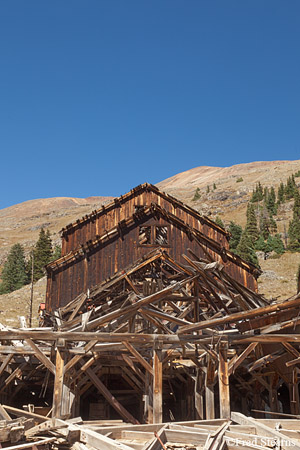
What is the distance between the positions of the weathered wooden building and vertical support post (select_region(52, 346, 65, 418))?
407 inches

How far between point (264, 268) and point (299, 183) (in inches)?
2624

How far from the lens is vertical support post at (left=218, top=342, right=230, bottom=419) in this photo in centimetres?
1328

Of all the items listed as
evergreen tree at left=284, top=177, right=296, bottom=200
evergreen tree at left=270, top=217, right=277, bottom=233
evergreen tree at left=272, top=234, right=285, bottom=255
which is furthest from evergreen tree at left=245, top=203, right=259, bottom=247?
evergreen tree at left=284, top=177, right=296, bottom=200

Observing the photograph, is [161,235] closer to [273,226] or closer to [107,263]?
[107,263]

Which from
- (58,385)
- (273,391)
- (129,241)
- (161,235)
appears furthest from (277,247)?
(58,385)

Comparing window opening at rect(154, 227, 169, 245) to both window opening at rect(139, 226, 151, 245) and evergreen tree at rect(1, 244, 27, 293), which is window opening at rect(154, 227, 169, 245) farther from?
evergreen tree at rect(1, 244, 27, 293)

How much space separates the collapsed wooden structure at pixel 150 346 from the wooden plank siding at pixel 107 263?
0.21 ft

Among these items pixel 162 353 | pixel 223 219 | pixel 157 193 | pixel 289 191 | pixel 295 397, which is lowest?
pixel 295 397

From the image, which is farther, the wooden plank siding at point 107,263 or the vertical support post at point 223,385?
the wooden plank siding at point 107,263

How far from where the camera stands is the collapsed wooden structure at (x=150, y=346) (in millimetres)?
11750

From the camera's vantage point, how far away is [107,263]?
80.0ft

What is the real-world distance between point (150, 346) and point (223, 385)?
112 inches

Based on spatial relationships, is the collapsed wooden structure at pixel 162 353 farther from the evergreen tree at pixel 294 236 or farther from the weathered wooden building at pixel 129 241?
the evergreen tree at pixel 294 236

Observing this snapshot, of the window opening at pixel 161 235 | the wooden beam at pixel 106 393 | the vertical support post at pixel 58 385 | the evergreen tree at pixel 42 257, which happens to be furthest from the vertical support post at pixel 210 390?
the evergreen tree at pixel 42 257
